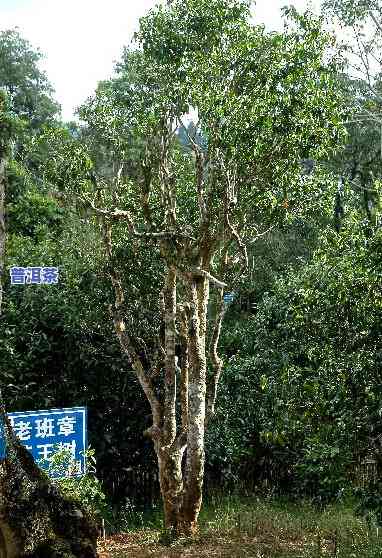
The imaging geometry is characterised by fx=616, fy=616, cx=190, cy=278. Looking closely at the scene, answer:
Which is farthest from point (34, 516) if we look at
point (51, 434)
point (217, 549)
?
point (217, 549)

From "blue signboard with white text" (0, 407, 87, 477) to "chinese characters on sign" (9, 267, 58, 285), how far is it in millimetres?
1642

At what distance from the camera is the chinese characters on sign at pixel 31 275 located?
6930mm

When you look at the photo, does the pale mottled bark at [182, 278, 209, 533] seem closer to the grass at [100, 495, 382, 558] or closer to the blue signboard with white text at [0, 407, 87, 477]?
the grass at [100, 495, 382, 558]

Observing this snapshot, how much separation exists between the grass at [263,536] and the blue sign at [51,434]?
3.77 feet

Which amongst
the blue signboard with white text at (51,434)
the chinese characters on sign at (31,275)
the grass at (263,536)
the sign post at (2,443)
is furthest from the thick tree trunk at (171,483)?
the sign post at (2,443)

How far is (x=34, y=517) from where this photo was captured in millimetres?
3910

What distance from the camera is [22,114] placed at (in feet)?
73.5

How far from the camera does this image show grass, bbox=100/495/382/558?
5697mm

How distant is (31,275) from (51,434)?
1.93 m

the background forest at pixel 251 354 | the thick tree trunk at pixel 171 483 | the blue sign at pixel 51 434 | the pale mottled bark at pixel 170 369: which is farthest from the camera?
the pale mottled bark at pixel 170 369

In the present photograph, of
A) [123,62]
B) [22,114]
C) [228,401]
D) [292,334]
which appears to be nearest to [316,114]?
[292,334]

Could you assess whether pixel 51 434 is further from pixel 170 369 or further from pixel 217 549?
pixel 217 549

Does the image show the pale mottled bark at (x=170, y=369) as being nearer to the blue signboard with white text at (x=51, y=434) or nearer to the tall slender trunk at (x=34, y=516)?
the blue signboard with white text at (x=51, y=434)

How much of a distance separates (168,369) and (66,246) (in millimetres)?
4488
